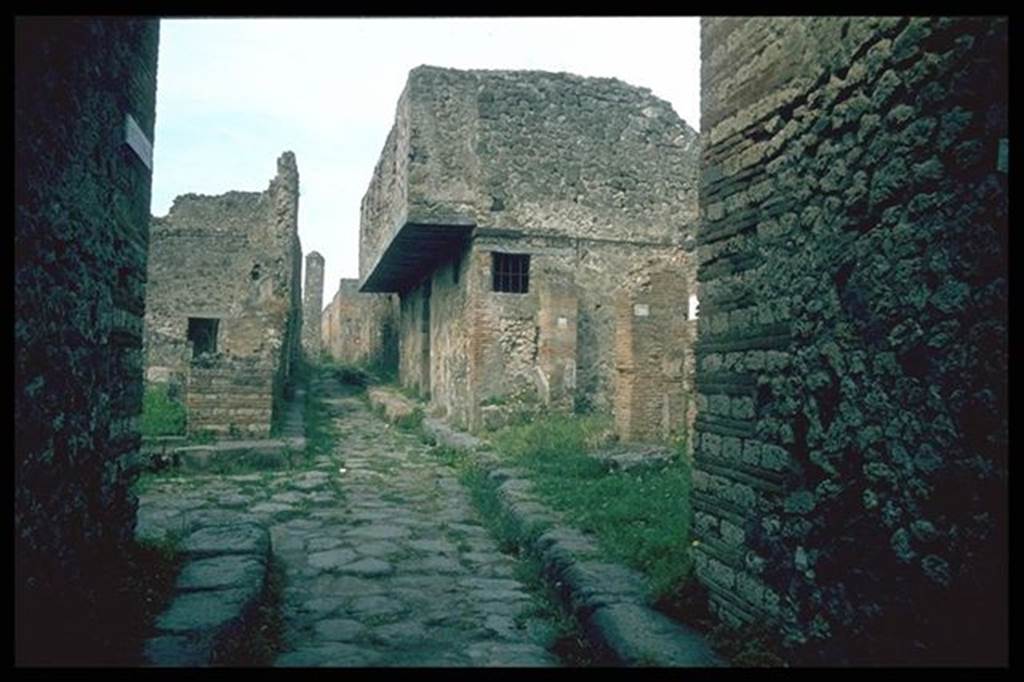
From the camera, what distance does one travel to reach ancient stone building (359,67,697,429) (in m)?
12.5

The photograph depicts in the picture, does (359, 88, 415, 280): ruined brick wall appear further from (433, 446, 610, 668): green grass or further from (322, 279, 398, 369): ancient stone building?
(433, 446, 610, 668): green grass

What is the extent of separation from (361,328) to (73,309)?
26.1 m

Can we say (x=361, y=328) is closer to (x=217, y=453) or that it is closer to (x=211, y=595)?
(x=217, y=453)

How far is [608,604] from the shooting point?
389 cm

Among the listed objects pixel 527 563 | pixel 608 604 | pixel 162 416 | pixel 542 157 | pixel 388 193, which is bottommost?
pixel 527 563

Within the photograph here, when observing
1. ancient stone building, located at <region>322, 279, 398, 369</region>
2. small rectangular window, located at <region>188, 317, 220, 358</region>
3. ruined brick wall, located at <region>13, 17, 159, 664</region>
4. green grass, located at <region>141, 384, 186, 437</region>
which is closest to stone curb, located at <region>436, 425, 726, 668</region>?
ruined brick wall, located at <region>13, 17, 159, 664</region>

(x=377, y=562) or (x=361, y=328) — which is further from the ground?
(x=361, y=328)

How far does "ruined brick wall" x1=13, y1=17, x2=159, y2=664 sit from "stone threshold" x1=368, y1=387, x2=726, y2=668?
2.26 meters

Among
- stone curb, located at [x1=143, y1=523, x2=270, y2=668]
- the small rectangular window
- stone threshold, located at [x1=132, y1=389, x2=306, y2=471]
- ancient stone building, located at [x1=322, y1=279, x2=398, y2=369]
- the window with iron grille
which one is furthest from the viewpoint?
ancient stone building, located at [x1=322, y1=279, x2=398, y2=369]

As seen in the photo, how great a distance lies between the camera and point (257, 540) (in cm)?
509

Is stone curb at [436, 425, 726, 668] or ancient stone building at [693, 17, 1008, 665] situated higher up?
ancient stone building at [693, 17, 1008, 665]

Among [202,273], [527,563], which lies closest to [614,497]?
[527,563]

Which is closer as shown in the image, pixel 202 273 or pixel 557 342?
pixel 557 342
